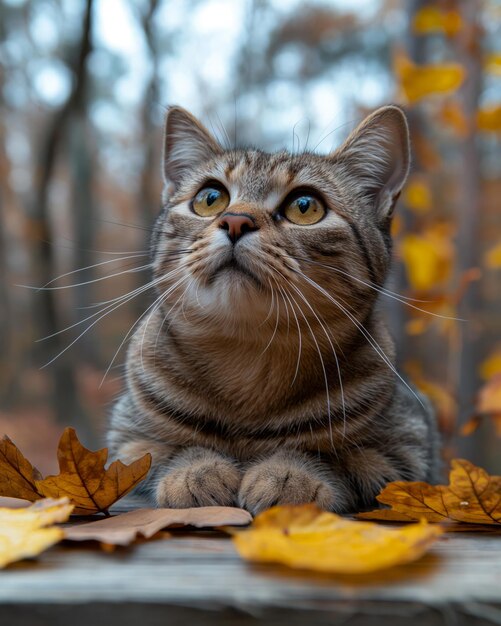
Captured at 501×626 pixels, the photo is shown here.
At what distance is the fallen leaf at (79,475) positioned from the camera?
4.79 ft

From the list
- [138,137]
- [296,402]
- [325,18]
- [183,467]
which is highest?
[325,18]

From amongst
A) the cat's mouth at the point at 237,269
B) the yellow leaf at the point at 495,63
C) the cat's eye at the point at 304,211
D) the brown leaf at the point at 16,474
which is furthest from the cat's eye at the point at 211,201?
the yellow leaf at the point at 495,63

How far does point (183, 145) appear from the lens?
242 cm

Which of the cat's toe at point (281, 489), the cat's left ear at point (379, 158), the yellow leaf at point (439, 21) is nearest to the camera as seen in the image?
the cat's toe at point (281, 489)

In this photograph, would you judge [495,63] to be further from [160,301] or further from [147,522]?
[147,522]

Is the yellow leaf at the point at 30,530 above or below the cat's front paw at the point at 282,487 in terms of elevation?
above

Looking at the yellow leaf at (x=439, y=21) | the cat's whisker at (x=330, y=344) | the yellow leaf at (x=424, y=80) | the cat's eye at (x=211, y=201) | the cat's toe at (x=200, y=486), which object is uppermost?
the yellow leaf at (x=439, y=21)

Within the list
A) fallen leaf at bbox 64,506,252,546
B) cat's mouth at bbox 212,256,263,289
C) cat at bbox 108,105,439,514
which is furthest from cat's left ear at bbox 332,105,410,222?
fallen leaf at bbox 64,506,252,546

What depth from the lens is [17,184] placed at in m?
11.8

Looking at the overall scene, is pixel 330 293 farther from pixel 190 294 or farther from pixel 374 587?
pixel 374 587

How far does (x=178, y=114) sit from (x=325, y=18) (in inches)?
409

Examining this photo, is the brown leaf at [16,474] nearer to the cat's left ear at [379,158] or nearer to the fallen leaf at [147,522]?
the fallen leaf at [147,522]

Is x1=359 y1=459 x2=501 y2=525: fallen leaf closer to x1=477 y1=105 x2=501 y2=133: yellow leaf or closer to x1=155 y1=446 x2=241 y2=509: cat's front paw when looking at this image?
x1=155 y1=446 x2=241 y2=509: cat's front paw

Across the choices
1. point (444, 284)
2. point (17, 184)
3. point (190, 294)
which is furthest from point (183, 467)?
point (17, 184)
